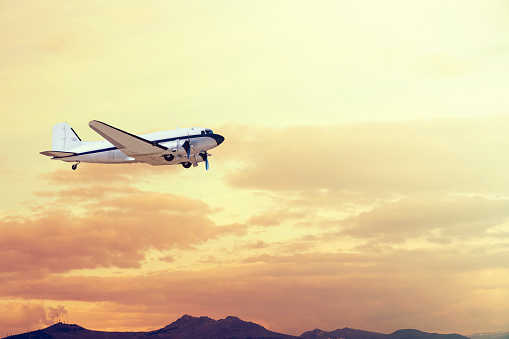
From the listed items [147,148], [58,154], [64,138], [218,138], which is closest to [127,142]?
[147,148]

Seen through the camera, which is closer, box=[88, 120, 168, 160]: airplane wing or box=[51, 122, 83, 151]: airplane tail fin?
box=[88, 120, 168, 160]: airplane wing

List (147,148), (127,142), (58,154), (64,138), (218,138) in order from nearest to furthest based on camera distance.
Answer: (127,142), (147,148), (218,138), (58,154), (64,138)

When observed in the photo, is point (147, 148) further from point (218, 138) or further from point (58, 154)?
point (58, 154)

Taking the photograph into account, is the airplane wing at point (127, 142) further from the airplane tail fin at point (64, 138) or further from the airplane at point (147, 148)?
the airplane tail fin at point (64, 138)

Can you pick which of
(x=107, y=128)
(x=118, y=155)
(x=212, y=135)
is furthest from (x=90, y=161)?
(x=212, y=135)

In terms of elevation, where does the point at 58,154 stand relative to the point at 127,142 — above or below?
above

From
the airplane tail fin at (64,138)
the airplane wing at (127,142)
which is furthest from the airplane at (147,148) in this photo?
the airplane tail fin at (64,138)

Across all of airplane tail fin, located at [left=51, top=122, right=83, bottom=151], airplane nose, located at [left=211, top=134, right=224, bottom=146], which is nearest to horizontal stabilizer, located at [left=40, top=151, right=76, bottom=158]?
airplane tail fin, located at [left=51, top=122, right=83, bottom=151]

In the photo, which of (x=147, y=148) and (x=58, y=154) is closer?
(x=147, y=148)

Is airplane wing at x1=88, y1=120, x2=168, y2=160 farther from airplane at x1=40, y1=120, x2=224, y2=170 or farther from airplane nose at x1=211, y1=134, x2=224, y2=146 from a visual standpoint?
airplane nose at x1=211, y1=134, x2=224, y2=146
